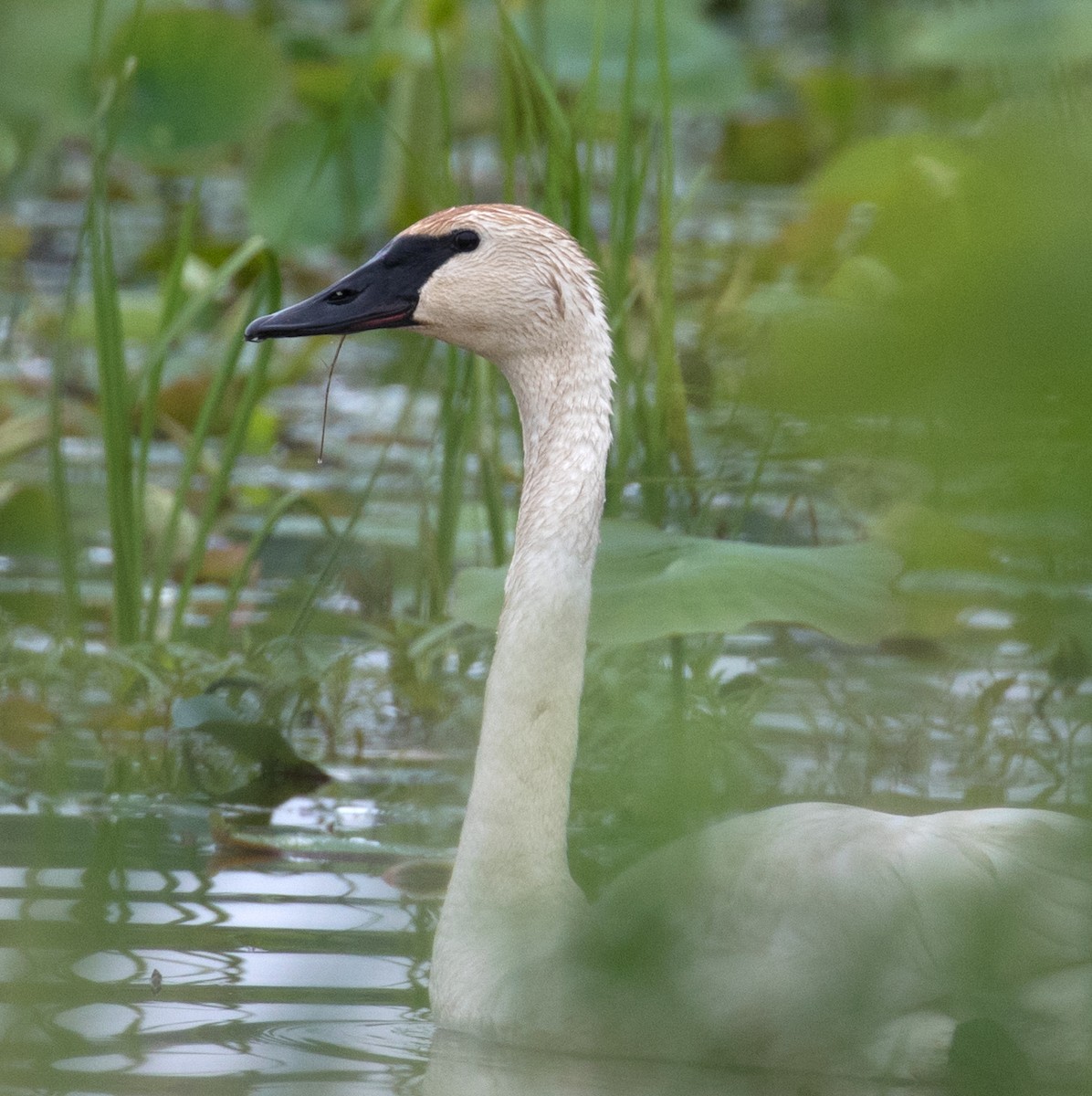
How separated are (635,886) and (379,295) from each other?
2.46 metres

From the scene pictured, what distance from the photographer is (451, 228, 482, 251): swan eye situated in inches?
137

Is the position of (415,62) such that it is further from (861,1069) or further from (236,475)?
(861,1069)

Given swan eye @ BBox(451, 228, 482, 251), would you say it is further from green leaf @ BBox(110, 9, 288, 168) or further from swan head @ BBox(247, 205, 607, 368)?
green leaf @ BBox(110, 9, 288, 168)

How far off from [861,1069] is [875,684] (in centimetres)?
261

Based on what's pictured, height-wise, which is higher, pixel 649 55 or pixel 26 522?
pixel 649 55

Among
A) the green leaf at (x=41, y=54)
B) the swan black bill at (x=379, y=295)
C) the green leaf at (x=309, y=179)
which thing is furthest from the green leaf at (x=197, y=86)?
the swan black bill at (x=379, y=295)

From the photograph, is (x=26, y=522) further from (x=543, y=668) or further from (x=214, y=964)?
(x=543, y=668)

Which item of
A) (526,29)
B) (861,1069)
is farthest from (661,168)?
(526,29)

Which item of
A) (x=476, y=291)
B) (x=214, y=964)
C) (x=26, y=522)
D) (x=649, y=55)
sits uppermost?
(x=649, y=55)

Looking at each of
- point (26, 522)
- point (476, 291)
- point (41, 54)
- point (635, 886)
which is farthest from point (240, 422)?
point (635, 886)

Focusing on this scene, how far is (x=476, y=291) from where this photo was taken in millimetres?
3443

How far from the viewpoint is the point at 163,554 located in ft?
15.9

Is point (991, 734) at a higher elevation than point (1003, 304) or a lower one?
lower

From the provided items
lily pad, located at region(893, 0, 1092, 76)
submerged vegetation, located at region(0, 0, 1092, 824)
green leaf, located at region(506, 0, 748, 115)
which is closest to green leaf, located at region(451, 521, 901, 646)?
submerged vegetation, located at region(0, 0, 1092, 824)
